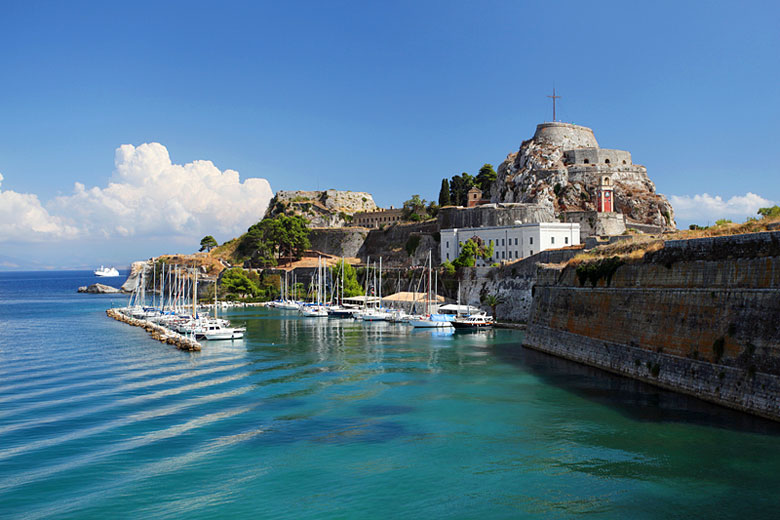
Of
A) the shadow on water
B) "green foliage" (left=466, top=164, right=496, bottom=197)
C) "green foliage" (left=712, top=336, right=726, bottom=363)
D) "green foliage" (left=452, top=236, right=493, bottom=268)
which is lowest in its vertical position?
the shadow on water

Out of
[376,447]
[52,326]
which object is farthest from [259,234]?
[376,447]

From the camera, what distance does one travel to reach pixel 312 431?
61.3 ft

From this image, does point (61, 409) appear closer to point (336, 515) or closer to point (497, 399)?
point (336, 515)

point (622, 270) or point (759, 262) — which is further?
point (622, 270)

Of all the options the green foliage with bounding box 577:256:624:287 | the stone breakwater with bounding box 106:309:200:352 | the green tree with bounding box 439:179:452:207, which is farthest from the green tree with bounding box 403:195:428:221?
the green foliage with bounding box 577:256:624:287

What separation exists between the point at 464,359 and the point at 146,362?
17.6 metres

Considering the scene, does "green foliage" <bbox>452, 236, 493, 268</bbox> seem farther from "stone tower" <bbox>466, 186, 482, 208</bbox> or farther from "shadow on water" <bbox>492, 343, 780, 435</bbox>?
"shadow on water" <bbox>492, 343, 780, 435</bbox>

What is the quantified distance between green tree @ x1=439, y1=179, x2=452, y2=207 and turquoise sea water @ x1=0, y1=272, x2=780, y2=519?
204ft

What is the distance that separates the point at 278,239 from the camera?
95.6m

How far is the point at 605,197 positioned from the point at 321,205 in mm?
57815

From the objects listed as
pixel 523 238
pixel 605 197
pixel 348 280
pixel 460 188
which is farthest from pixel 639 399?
pixel 460 188

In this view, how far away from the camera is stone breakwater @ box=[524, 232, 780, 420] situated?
17547 mm

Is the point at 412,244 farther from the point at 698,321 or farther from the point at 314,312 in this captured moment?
the point at 698,321

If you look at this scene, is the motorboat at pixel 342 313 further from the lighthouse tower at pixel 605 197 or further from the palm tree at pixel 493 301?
the lighthouse tower at pixel 605 197
